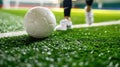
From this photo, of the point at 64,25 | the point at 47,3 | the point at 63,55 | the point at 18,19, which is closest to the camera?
the point at 63,55

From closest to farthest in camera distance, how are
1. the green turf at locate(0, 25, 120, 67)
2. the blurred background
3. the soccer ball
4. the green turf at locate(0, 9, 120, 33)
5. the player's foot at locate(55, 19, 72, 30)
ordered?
the green turf at locate(0, 25, 120, 67) → the soccer ball → the player's foot at locate(55, 19, 72, 30) → the green turf at locate(0, 9, 120, 33) → the blurred background

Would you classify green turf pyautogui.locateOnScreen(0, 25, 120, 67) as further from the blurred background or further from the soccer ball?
the blurred background

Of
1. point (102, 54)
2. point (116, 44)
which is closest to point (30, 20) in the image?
point (116, 44)

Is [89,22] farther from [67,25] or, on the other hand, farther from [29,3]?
[29,3]

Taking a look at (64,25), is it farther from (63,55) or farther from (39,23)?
(63,55)

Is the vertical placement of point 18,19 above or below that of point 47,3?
above

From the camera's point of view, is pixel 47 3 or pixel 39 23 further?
pixel 47 3

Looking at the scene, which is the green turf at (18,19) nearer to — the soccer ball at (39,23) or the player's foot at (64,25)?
the player's foot at (64,25)

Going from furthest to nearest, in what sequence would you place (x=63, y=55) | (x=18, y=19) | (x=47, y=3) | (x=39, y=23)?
(x=47, y=3)
(x=18, y=19)
(x=39, y=23)
(x=63, y=55)

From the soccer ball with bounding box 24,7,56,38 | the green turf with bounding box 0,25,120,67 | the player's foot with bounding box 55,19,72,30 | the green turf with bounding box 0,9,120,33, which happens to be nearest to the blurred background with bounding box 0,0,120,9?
the green turf with bounding box 0,9,120,33

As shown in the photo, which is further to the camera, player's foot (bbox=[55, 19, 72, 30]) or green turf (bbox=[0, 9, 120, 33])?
green turf (bbox=[0, 9, 120, 33])

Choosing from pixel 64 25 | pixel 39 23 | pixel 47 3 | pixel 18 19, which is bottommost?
pixel 47 3

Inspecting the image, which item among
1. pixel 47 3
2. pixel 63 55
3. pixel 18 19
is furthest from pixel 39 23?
pixel 47 3

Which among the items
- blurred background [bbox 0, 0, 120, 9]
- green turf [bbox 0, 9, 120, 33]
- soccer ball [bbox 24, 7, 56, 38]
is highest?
soccer ball [bbox 24, 7, 56, 38]
